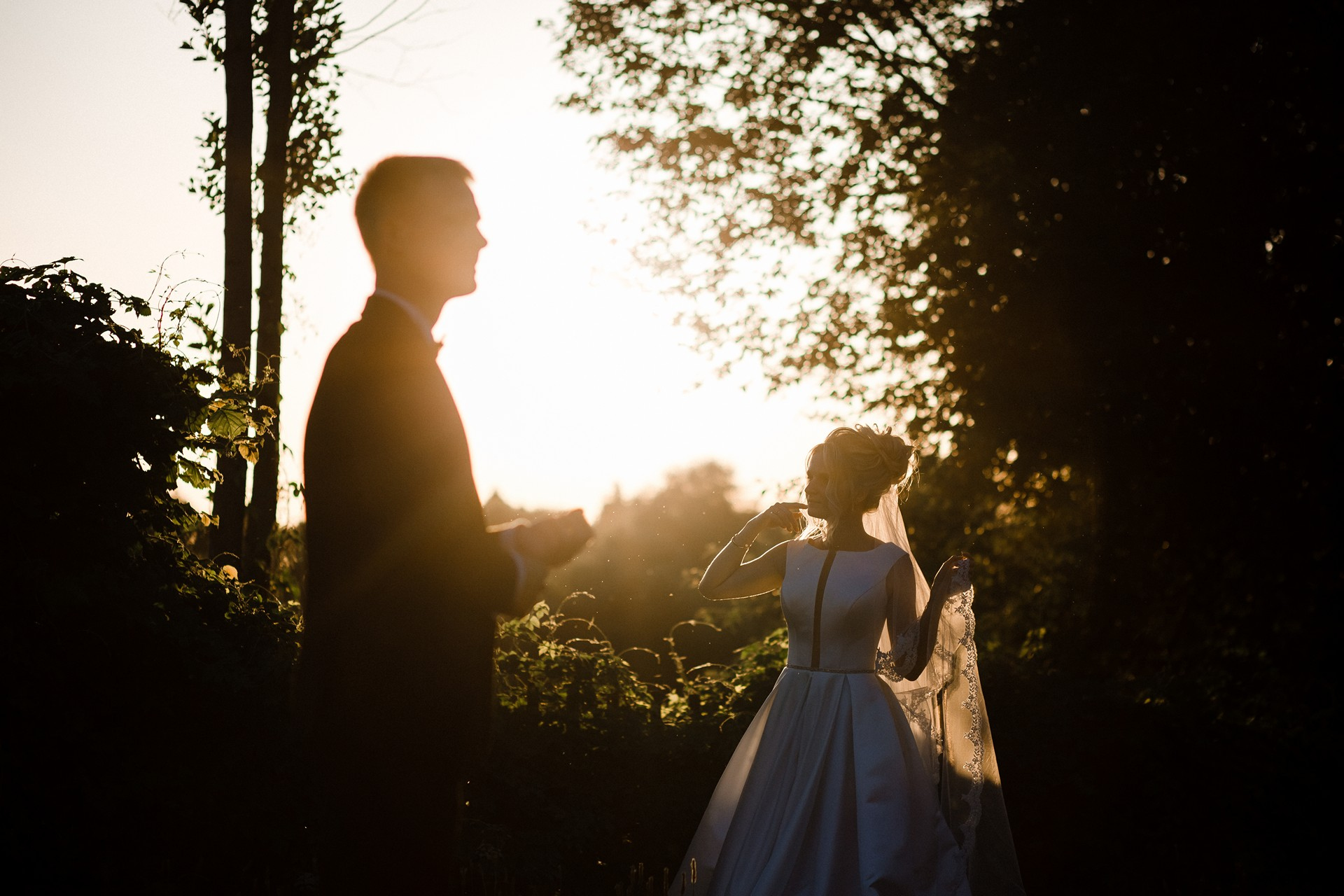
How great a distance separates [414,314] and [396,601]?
0.62 m

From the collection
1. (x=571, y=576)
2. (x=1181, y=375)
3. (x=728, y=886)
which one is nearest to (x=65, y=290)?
(x=728, y=886)

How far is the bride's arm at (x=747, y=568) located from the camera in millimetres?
5227

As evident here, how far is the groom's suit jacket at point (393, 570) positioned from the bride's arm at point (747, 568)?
3.15 m

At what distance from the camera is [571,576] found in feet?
114

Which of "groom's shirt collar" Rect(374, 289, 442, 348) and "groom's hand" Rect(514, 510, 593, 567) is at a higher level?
"groom's shirt collar" Rect(374, 289, 442, 348)

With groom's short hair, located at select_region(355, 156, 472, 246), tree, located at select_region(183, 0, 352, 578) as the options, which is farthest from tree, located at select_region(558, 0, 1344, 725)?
groom's short hair, located at select_region(355, 156, 472, 246)

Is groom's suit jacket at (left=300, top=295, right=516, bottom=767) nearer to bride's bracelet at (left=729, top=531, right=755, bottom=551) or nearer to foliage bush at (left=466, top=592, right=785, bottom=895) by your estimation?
bride's bracelet at (left=729, top=531, right=755, bottom=551)

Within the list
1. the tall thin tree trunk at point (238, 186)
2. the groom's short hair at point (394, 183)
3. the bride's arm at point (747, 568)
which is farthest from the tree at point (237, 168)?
the groom's short hair at point (394, 183)

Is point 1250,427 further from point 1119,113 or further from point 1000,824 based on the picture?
point 1000,824

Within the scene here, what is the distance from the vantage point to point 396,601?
205 centimetres

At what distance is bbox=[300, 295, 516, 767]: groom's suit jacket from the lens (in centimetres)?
206

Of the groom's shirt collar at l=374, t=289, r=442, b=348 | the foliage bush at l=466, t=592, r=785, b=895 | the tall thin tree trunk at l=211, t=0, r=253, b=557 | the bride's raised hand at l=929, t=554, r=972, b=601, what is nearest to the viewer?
the groom's shirt collar at l=374, t=289, r=442, b=348

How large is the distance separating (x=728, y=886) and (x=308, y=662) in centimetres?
297

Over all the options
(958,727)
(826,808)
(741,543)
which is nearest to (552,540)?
(826,808)
